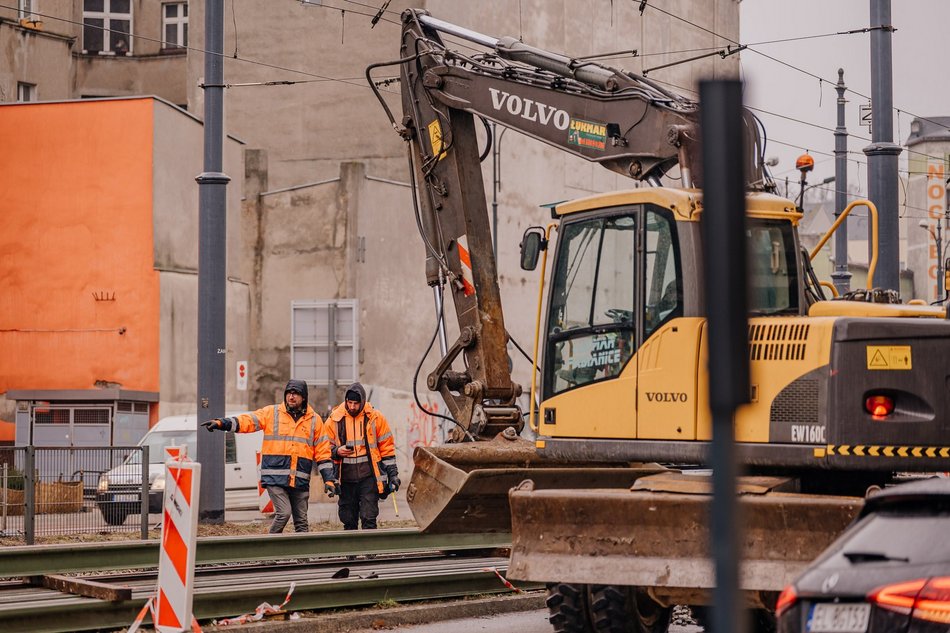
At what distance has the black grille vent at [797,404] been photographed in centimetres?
927

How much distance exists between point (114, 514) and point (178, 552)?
28.5 ft

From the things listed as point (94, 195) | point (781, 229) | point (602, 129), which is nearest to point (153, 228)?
point (94, 195)

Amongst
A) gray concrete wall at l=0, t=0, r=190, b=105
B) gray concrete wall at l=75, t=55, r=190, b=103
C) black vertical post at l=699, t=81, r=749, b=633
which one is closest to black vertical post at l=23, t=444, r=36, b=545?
black vertical post at l=699, t=81, r=749, b=633

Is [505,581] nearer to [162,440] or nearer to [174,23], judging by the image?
[162,440]

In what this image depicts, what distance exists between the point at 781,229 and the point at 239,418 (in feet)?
21.7

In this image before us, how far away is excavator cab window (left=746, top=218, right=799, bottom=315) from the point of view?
10.1 metres

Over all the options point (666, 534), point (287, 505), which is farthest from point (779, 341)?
point (287, 505)

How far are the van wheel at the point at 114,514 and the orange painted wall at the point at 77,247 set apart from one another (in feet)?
51.9

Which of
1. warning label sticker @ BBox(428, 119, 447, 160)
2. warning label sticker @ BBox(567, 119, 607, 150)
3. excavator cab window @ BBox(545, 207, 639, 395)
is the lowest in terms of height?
excavator cab window @ BBox(545, 207, 639, 395)

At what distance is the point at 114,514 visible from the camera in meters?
17.9

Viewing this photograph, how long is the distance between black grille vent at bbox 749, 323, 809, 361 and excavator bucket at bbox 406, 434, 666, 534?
1662 mm

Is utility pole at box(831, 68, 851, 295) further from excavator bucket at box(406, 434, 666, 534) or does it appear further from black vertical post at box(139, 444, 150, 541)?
excavator bucket at box(406, 434, 666, 534)

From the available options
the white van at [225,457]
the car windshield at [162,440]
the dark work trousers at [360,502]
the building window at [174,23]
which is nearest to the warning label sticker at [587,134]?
the dark work trousers at [360,502]

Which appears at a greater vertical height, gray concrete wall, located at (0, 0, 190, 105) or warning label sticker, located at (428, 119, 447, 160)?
gray concrete wall, located at (0, 0, 190, 105)
